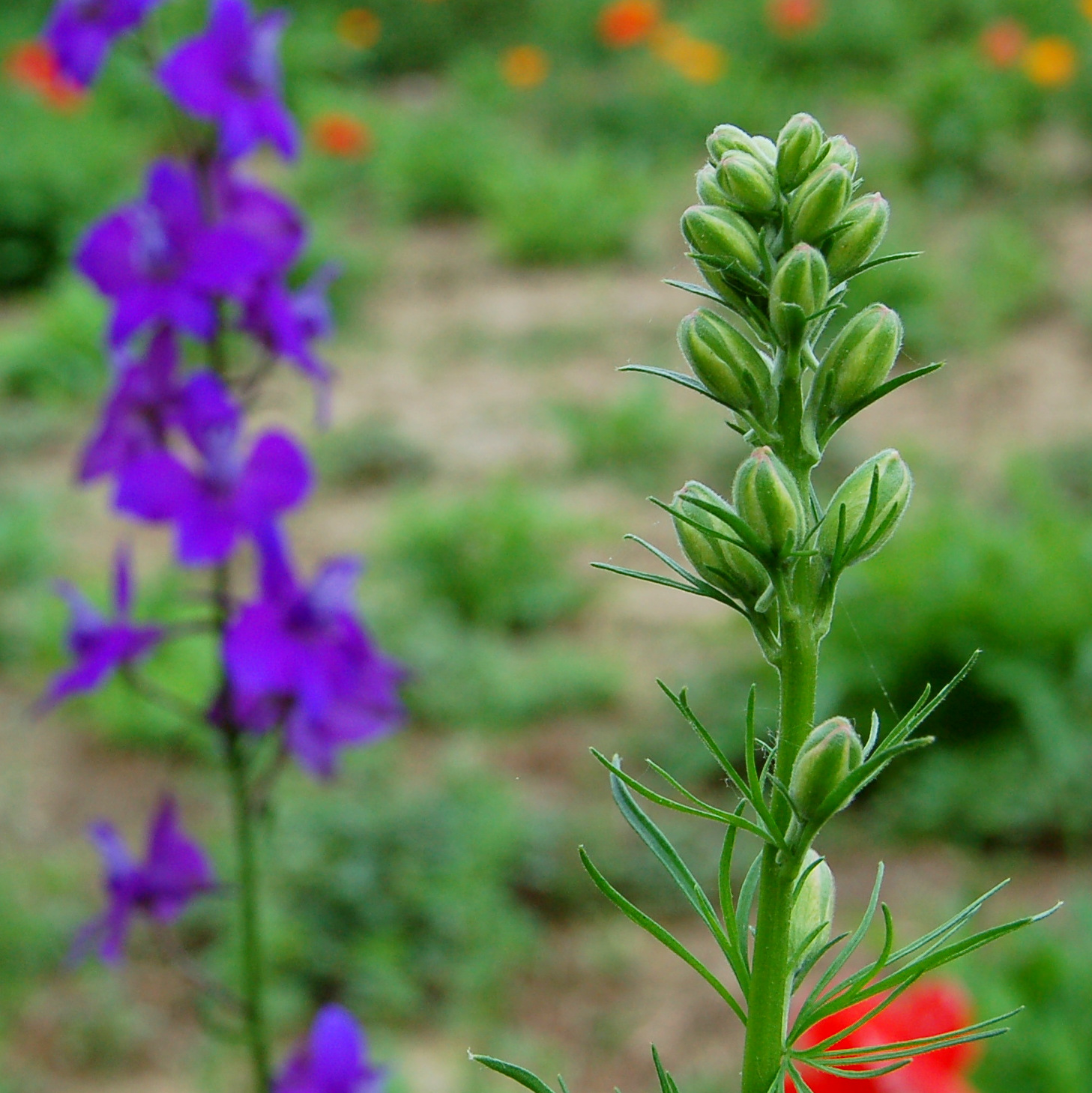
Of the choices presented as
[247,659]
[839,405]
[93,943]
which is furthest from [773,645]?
[93,943]

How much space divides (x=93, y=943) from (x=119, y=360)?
112cm

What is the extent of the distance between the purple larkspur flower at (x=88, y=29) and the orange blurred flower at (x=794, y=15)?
534 cm

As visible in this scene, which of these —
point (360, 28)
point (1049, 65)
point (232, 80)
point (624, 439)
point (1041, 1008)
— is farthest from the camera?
point (360, 28)

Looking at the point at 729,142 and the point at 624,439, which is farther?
the point at 624,439

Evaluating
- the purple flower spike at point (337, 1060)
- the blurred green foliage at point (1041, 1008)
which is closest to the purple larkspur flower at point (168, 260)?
the purple flower spike at point (337, 1060)

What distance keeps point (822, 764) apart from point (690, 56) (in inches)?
244

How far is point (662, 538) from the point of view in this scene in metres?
3.89

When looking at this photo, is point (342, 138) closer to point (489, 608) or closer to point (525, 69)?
point (525, 69)

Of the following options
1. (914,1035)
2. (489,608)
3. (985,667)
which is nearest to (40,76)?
(489,608)

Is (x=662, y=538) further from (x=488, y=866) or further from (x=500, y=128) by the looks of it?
(x=500, y=128)

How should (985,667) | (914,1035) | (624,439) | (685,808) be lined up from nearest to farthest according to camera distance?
(685,808), (914,1035), (985,667), (624,439)

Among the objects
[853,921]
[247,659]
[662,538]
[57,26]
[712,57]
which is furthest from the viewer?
[712,57]

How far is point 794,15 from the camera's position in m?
6.34

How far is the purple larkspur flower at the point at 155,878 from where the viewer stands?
151cm
